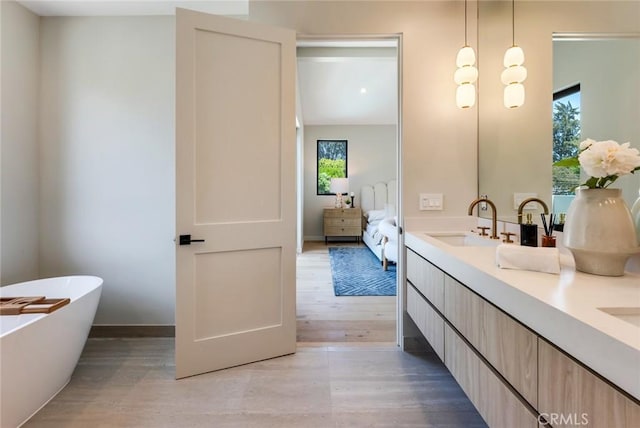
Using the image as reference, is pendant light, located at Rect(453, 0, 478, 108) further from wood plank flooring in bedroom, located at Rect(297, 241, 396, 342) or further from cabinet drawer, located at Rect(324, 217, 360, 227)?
cabinet drawer, located at Rect(324, 217, 360, 227)

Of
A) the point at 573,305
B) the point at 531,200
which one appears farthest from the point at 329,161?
the point at 573,305

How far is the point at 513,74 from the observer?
5.83 feet

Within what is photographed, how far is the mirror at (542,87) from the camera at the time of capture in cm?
115

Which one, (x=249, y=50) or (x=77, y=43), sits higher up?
(x=77, y=43)

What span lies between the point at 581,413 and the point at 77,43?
3.47 m

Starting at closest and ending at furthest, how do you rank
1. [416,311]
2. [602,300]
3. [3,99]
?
[602,300]
[416,311]
[3,99]

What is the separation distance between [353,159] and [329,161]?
567 mm

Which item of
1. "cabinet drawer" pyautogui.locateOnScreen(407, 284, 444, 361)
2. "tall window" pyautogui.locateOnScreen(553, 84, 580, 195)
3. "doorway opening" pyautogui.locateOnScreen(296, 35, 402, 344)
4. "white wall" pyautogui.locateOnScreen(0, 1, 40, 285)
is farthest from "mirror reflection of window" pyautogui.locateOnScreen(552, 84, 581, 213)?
"white wall" pyautogui.locateOnScreen(0, 1, 40, 285)

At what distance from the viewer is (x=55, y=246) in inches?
95.4

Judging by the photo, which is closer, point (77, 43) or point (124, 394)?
point (124, 394)

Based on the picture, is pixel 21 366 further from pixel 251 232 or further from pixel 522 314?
pixel 522 314

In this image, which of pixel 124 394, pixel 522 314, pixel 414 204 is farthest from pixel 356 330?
pixel 522 314

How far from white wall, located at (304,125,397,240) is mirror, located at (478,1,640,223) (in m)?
5.07

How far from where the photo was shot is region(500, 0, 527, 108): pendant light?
68.8 inches
